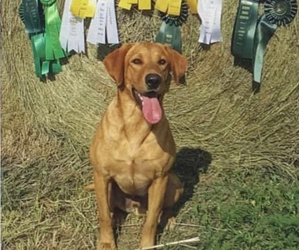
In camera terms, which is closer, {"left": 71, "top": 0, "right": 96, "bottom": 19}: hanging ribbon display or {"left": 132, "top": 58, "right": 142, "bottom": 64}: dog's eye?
{"left": 132, "top": 58, "right": 142, "bottom": 64}: dog's eye

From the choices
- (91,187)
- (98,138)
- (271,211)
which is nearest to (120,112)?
(98,138)

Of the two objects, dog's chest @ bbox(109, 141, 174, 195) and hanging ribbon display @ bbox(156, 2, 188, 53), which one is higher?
hanging ribbon display @ bbox(156, 2, 188, 53)

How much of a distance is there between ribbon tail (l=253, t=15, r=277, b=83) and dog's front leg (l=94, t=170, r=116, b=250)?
59.2 inches

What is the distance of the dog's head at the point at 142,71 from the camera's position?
4.71m

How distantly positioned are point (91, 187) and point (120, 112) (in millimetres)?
816

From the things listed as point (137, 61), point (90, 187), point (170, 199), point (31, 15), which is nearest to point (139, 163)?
point (170, 199)

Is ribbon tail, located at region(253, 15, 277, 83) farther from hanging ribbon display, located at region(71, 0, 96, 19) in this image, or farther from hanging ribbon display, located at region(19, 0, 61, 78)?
hanging ribbon display, located at region(19, 0, 61, 78)

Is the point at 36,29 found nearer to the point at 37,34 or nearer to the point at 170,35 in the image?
the point at 37,34

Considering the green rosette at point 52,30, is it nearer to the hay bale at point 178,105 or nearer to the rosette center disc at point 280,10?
the hay bale at point 178,105

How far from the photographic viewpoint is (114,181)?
5055 millimetres

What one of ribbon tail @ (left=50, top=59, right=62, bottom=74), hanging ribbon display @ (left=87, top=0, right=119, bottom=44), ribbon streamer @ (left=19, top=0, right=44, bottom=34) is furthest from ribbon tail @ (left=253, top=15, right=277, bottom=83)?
ribbon streamer @ (left=19, top=0, right=44, bottom=34)

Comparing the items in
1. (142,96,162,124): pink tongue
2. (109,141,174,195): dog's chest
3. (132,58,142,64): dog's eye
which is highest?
(132,58,142,64): dog's eye

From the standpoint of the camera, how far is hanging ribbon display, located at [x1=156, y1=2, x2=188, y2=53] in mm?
5746

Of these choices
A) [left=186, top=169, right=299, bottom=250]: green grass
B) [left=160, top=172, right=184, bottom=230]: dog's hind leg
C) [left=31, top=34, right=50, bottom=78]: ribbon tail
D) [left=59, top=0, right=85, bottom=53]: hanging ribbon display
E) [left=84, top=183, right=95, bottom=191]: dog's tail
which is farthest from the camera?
[left=31, top=34, right=50, bottom=78]: ribbon tail
